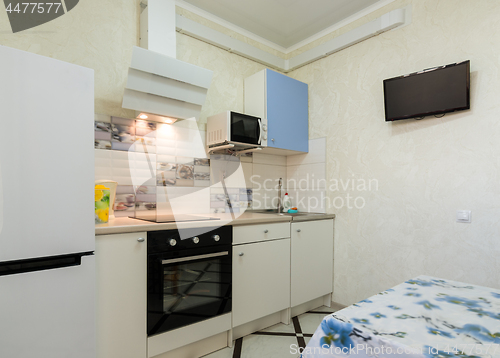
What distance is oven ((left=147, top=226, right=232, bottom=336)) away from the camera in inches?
67.6

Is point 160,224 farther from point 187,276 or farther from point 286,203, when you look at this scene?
point 286,203

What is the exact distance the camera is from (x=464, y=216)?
80.0 inches

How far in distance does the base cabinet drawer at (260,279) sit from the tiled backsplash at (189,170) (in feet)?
2.20

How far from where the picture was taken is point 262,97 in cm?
275

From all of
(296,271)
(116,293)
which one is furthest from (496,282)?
(116,293)

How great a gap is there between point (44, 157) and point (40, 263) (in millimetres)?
475

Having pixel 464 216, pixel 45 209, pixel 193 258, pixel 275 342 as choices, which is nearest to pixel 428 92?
pixel 464 216

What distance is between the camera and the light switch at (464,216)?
2.02 metres

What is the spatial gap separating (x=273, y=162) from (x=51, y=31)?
219cm

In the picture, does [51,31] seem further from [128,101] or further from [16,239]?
[16,239]

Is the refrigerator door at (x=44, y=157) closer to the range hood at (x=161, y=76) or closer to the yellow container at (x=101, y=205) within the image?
the yellow container at (x=101, y=205)

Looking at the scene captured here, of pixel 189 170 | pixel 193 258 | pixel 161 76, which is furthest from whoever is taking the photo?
pixel 189 170

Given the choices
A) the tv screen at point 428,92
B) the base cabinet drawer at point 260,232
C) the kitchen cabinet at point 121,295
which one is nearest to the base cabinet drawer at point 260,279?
the base cabinet drawer at point 260,232

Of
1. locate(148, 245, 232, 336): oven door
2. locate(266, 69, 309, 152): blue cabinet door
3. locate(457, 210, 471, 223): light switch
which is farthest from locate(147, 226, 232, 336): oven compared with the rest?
locate(457, 210, 471, 223): light switch
